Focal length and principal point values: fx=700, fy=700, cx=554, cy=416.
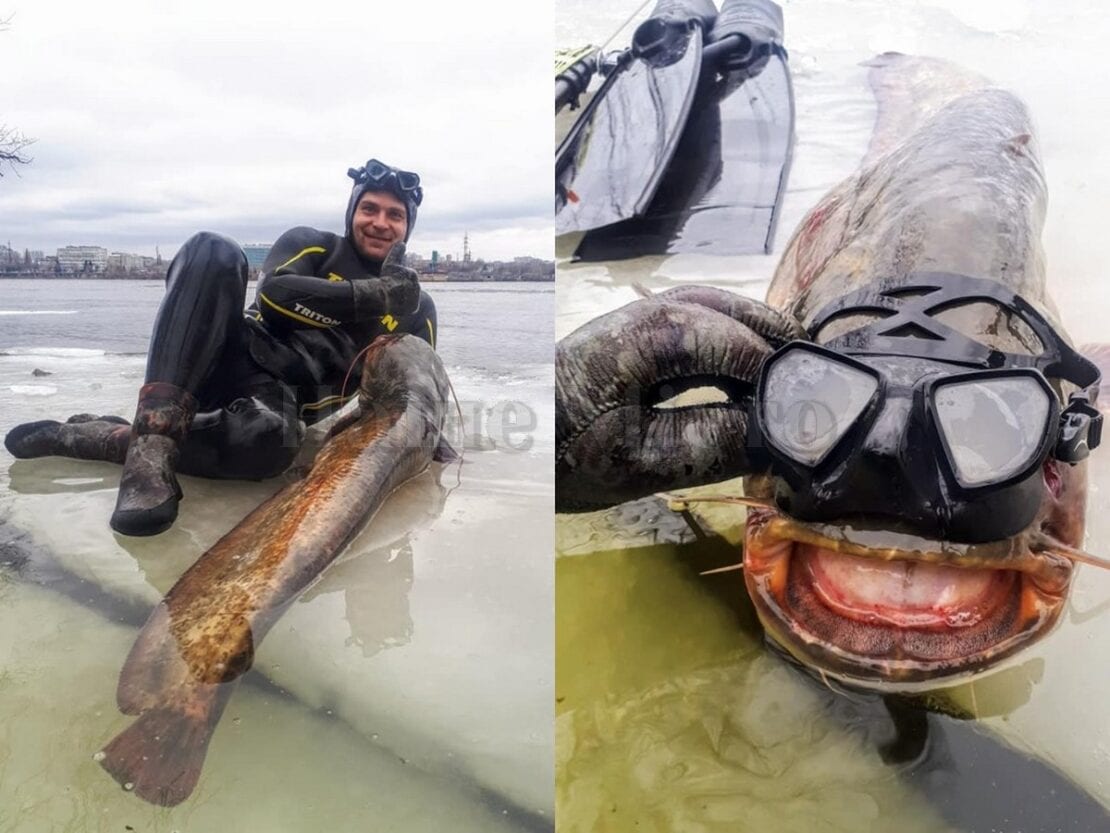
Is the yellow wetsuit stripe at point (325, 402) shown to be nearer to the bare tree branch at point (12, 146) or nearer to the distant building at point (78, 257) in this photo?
the distant building at point (78, 257)

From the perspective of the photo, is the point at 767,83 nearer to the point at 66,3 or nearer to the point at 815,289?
the point at 815,289

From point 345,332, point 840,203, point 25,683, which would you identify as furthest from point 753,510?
point 25,683

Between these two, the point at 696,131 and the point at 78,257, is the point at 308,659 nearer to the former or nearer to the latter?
the point at 78,257

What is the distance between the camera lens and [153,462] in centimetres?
106

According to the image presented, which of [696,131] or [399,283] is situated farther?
[696,131]

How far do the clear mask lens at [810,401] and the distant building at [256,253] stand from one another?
2.51ft

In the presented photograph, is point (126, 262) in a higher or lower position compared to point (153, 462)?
higher

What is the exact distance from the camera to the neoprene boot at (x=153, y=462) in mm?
1045

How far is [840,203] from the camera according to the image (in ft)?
4.99

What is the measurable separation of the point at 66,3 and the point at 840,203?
1468mm

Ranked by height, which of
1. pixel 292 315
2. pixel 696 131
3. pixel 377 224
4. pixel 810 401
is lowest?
pixel 810 401

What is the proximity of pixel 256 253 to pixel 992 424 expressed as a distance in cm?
105

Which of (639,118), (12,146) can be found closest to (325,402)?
(12,146)

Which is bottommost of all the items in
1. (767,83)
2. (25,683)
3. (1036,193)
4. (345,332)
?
(25,683)
